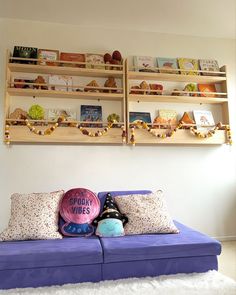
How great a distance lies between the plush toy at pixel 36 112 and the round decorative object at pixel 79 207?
988 mm

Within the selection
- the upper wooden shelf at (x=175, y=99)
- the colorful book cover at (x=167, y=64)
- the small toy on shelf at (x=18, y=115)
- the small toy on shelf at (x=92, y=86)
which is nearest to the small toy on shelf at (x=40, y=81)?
the small toy on shelf at (x=18, y=115)

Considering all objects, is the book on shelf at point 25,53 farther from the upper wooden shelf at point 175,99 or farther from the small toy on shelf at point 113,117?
the upper wooden shelf at point 175,99

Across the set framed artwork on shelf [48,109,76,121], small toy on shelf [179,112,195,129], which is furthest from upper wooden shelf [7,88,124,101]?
small toy on shelf [179,112,195,129]

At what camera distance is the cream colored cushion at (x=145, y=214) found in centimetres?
204

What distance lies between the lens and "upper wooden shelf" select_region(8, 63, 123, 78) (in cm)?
273

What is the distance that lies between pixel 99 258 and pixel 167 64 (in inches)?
93.4

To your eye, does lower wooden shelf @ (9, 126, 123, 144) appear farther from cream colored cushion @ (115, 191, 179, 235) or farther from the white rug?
the white rug

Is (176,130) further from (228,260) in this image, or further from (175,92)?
(228,260)

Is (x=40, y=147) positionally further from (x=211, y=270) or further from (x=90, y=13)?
(x=211, y=270)

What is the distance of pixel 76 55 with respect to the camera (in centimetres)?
296

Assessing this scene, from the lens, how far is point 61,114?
286 centimetres

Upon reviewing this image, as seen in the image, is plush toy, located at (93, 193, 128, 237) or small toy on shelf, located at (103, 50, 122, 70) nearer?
plush toy, located at (93, 193, 128, 237)

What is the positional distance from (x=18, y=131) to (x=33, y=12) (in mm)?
1300

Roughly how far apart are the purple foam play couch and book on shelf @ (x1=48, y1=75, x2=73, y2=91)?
5.34 ft
